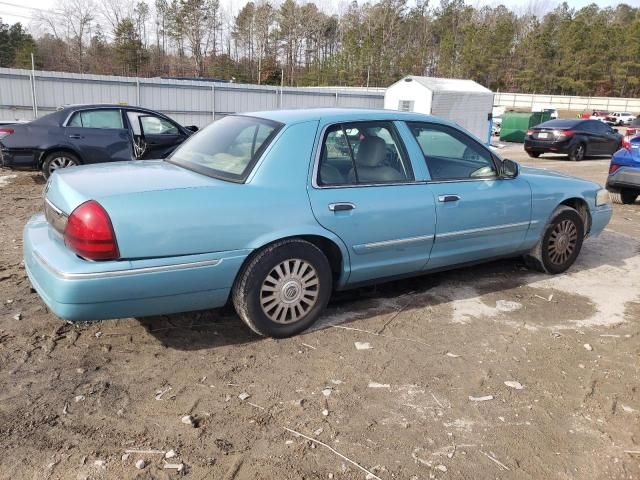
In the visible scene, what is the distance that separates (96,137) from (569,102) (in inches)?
2727

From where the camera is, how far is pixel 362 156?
13.4 feet

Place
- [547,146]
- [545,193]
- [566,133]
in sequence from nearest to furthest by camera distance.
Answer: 1. [545,193]
2. [566,133]
3. [547,146]

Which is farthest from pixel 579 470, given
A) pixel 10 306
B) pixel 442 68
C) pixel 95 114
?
pixel 442 68

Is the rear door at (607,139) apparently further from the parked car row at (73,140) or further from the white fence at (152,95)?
the parked car row at (73,140)

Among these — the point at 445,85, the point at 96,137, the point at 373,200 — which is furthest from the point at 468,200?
the point at 445,85

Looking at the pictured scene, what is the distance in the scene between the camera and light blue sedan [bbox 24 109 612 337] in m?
3.16

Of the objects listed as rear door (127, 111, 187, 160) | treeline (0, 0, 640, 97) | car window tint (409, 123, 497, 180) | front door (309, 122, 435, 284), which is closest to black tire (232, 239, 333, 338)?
front door (309, 122, 435, 284)

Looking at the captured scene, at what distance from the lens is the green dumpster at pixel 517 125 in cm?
2581

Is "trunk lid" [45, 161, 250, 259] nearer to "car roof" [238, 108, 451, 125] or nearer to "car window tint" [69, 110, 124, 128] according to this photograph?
"car roof" [238, 108, 451, 125]

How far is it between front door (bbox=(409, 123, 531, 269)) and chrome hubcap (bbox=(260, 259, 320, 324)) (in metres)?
1.14

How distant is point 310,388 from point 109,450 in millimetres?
1117

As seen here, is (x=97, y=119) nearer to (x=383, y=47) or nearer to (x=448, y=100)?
(x=448, y=100)

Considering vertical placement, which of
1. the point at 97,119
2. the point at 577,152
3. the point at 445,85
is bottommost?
the point at 577,152

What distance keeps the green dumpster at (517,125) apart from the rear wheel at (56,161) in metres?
21.3
